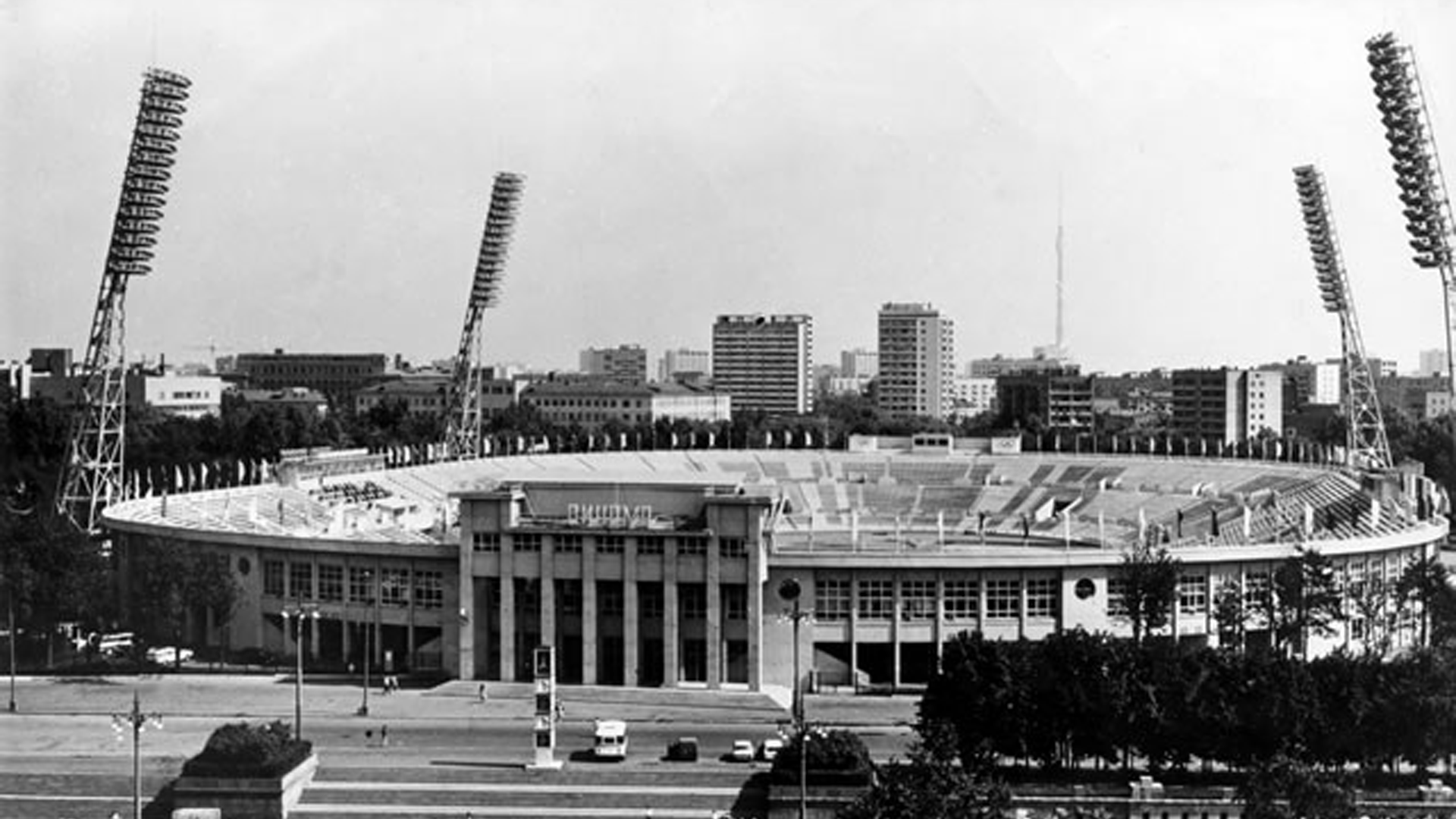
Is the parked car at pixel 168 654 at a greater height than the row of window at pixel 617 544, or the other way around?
the row of window at pixel 617 544

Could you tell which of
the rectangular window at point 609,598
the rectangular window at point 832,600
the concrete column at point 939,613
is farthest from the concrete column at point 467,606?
the concrete column at point 939,613

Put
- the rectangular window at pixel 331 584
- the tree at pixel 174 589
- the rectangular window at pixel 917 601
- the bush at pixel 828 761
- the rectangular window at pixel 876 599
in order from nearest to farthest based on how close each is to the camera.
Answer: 1. the bush at pixel 828 761
2. the rectangular window at pixel 876 599
3. the rectangular window at pixel 917 601
4. the tree at pixel 174 589
5. the rectangular window at pixel 331 584

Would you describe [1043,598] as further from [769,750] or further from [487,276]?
[487,276]

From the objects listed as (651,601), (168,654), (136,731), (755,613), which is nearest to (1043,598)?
(755,613)

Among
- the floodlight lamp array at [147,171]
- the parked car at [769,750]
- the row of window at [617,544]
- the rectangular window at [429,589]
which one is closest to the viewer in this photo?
the parked car at [769,750]

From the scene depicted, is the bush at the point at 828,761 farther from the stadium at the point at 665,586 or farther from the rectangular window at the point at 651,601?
the rectangular window at the point at 651,601

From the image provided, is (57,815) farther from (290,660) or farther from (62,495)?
(62,495)

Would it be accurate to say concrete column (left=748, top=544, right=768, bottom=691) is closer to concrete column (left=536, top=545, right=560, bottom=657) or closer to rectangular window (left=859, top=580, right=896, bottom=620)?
rectangular window (left=859, top=580, right=896, bottom=620)

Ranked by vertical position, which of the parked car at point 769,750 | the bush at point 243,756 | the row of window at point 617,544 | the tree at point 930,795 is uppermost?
the row of window at point 617,544
